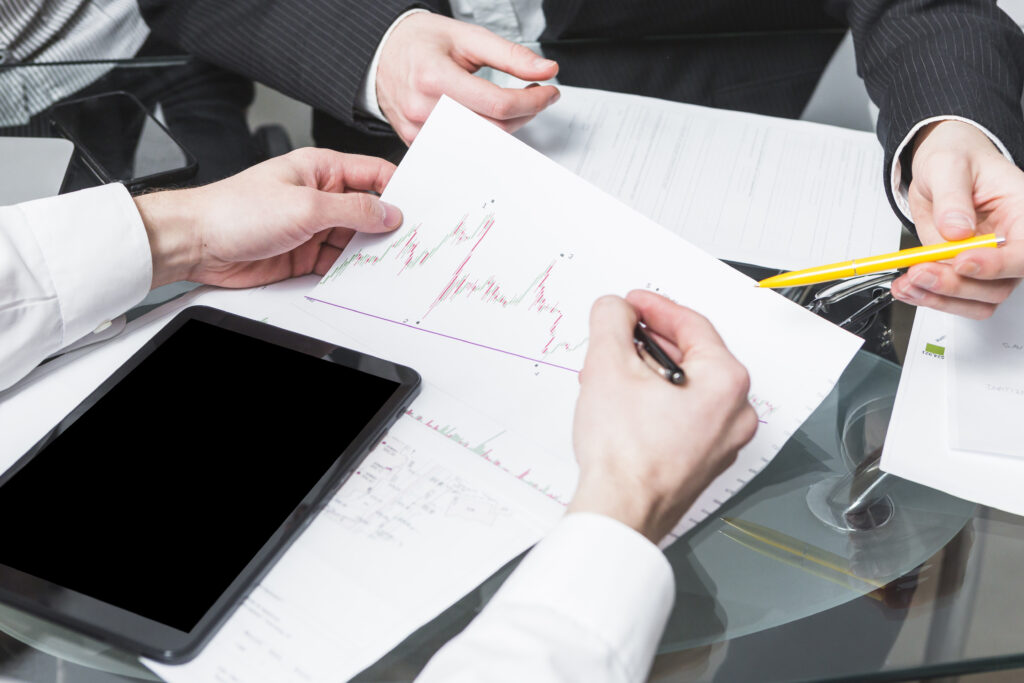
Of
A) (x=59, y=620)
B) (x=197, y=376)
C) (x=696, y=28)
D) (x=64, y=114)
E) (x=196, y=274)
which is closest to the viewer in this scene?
(x=59, y=620)

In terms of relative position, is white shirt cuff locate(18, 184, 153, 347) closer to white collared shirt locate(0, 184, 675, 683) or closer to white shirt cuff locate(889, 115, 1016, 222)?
white collared shirt locate(0, 184, 675, 683)

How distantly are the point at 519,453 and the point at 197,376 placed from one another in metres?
0.27

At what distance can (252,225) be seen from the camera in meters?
0.76

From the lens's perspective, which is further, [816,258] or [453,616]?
[816,258]

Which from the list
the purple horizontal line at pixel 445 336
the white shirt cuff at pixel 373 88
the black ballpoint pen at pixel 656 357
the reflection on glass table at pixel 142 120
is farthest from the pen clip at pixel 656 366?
the reflection on glass table at pixel 142 120

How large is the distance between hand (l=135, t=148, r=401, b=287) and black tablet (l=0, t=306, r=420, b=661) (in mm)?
74

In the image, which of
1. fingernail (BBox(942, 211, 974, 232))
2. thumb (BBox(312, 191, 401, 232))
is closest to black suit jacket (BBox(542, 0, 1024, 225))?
fingernail (BBox(942, 211, 974, 232))

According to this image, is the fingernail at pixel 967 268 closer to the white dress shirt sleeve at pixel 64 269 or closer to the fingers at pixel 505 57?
the fingers at pixel 505 57

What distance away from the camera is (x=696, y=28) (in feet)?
3.83

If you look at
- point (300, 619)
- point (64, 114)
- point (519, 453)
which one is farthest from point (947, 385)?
point (64, 114)

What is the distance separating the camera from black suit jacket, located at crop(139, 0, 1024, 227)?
0.85 meters

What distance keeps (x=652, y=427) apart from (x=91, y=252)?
0.50m

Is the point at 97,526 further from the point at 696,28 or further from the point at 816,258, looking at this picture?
the point at 696,28

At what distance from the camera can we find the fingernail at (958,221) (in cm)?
67
